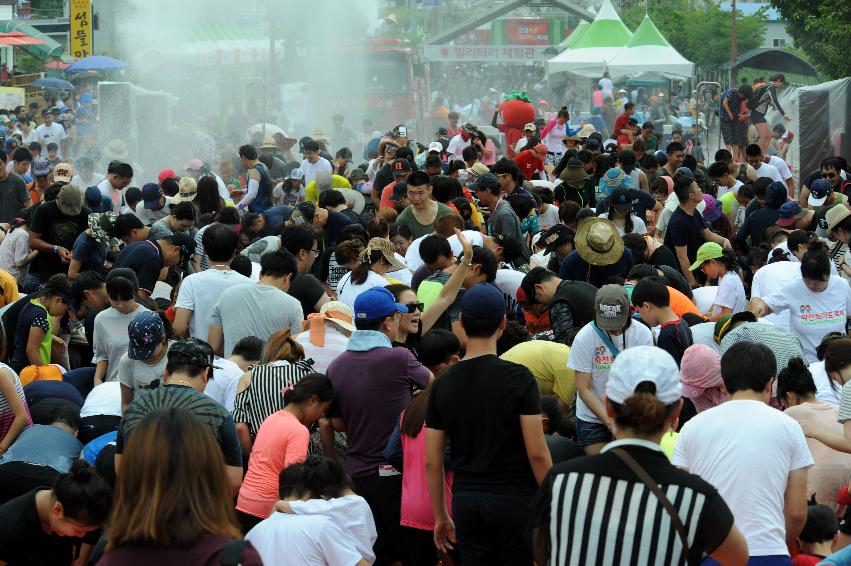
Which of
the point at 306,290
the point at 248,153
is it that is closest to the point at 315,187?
the point at 248,153

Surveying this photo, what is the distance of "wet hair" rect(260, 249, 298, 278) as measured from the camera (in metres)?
7.46

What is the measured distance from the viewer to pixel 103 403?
671cm

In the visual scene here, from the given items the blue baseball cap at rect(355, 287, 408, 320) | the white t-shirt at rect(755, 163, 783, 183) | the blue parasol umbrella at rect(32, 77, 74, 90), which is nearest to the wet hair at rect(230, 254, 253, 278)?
the blue baseball cap at rect(355, 287, 408, 320)

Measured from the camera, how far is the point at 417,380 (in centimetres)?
589

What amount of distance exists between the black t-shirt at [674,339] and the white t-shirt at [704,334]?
0.52 meters

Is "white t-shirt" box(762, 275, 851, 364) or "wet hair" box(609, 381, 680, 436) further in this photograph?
"white t-shirt" box(762, 275, 851, 364)

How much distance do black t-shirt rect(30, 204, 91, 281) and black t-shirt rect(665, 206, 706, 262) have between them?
5118mm

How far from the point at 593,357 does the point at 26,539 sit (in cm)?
278

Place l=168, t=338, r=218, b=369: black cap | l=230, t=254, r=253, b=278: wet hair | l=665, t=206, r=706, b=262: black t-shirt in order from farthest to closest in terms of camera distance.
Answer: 1. l=665, t=206, r=706, b=262: black t-shirt
2. l=230, t=254, r=253, b=278: wet hair
3. l=168, t=338, r=218, b=369: black cap

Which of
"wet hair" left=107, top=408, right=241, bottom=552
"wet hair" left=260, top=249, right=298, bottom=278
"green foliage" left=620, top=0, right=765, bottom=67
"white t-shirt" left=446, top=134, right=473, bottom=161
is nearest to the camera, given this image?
"wet hair" left=107, top=408, right=241, bottom=552

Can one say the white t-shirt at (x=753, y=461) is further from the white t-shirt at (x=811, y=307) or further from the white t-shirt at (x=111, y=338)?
the white t-shirt at (x=111, y=338)

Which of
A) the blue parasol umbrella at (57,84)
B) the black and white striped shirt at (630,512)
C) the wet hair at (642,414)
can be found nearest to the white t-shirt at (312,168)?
the wet hair at (642,414)

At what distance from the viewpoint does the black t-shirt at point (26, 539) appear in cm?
495

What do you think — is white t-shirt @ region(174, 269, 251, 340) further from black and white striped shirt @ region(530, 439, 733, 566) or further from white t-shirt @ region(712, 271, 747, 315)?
black and white striped shirt @ region(530, 439, 733, 566)
